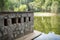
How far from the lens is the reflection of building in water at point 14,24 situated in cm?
481

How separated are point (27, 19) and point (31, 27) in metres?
0.69

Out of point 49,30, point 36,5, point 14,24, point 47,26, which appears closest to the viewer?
point 14,24

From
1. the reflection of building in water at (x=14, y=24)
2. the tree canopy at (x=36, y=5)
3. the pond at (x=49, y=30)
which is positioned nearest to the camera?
the reflection of building in water at (x=14, y=24)

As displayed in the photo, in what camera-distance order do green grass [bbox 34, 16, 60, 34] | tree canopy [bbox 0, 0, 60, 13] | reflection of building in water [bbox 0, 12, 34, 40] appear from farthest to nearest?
tree canopy [bbox 0, 0, 60, 13], green grass [bbox 34, 16, 60, 34], reflection of building in water [bbox 0, 12, 34, 40]

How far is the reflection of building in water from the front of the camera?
481 cm

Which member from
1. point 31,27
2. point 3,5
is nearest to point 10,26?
point 31,27

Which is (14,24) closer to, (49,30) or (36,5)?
(49,30)

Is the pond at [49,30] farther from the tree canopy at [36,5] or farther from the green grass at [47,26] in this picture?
the tree canopy at [36,5]

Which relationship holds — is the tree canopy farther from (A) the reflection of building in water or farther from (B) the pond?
(A) the reflection of building in water

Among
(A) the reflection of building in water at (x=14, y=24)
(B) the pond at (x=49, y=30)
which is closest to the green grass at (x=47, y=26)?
(B) the pond at (x=49, y=30)

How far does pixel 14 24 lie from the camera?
5477 millimetres

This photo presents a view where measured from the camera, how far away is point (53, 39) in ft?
20.8

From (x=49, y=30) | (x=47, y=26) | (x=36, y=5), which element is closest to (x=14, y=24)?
(x=49, y=30)

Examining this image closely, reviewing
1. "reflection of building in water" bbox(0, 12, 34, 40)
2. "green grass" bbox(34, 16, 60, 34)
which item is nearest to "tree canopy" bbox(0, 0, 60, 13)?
"green grass" bbox(34, 16, 60, 34)
